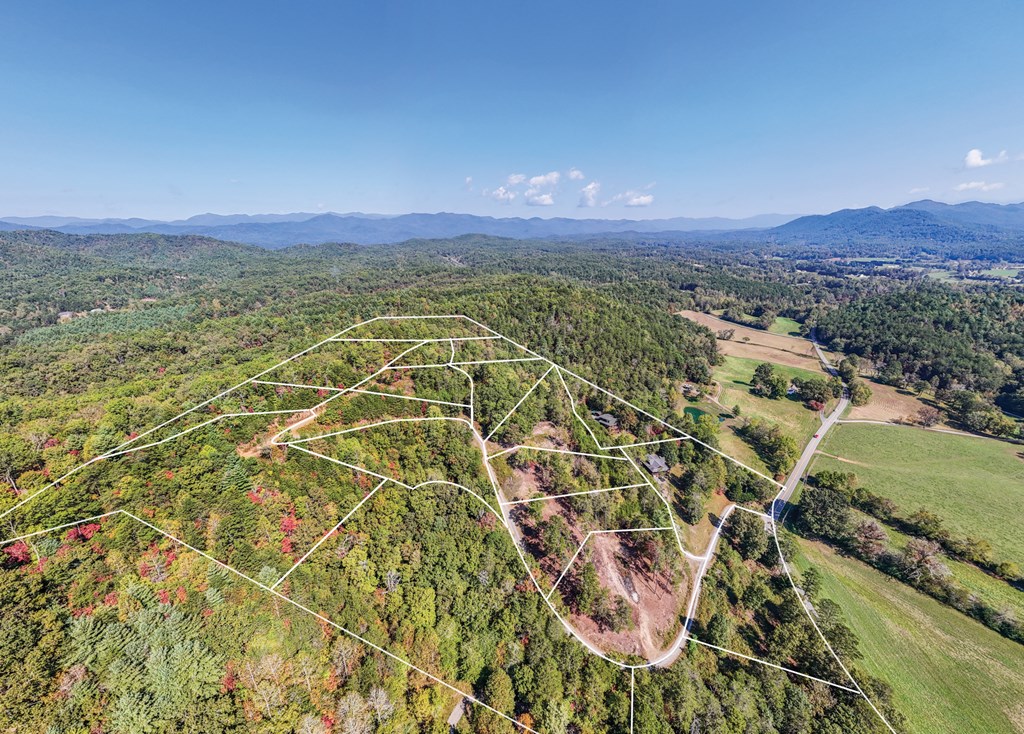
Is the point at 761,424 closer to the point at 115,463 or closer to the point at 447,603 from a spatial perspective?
the point at 447,603

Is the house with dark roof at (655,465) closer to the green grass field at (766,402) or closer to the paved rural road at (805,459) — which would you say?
the paved rural road at (805,459)

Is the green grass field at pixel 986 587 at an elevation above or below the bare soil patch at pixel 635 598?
below

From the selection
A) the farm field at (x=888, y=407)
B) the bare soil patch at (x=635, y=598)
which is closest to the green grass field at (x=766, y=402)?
the farm field at (x=888, y=407)

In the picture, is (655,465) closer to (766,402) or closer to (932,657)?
(932,657)

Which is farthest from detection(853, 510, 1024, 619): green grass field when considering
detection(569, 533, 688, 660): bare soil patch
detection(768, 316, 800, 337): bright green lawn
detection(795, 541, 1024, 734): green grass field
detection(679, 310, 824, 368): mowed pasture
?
detection(768, 316, 800, 337): bright green lawn

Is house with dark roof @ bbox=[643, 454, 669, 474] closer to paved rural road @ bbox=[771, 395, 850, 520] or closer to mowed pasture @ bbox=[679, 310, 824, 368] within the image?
paved rural road @ bbox=[771, 395, 850, 520]

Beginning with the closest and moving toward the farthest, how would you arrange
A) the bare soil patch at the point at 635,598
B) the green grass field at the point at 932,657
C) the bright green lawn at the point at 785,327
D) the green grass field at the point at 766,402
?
the green grass field at the point at 932,657
the bare soil patch at the point at 635,598
the green grass field at the point at 766,402
the bright green lawn at the point at 785,327
